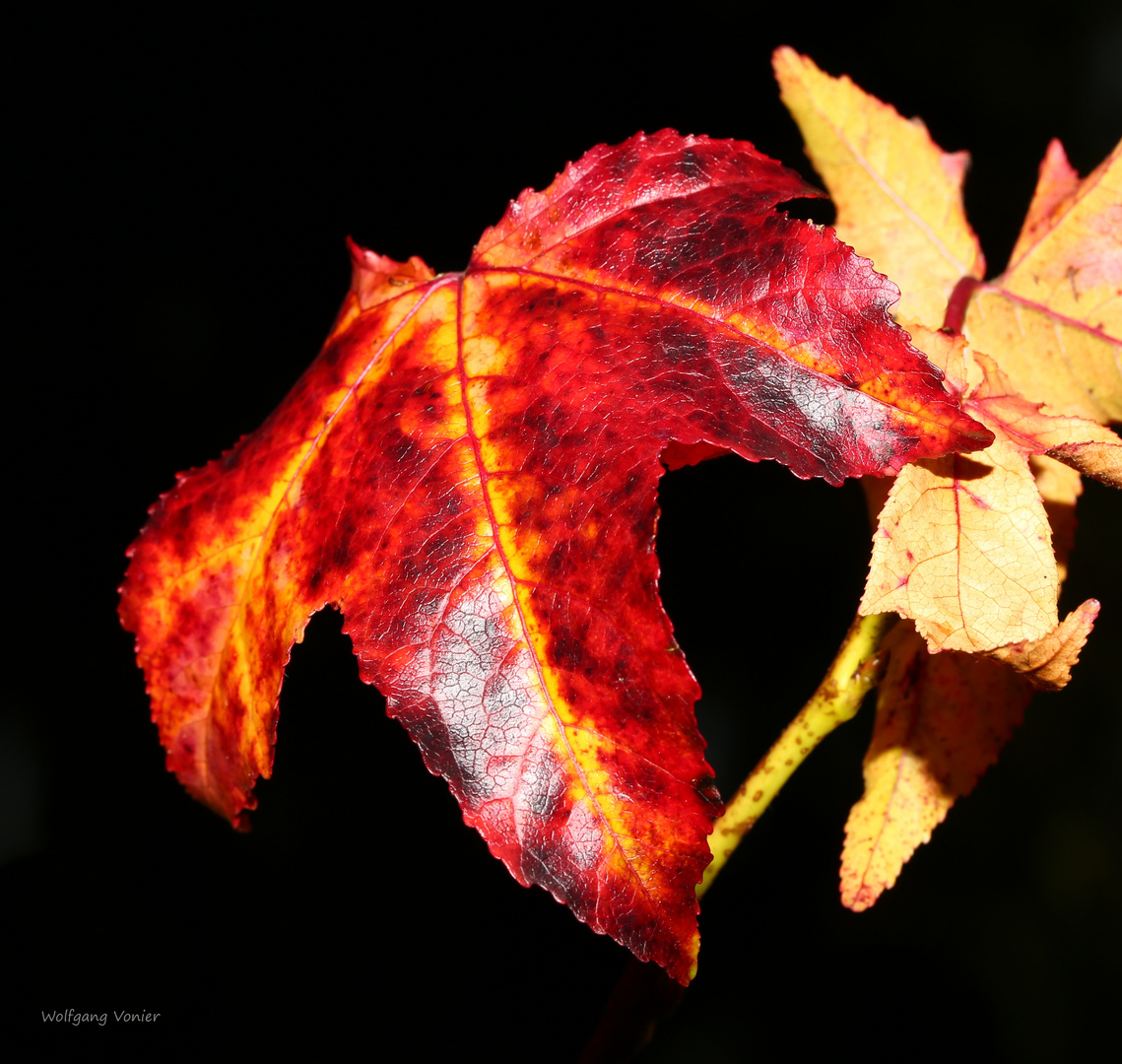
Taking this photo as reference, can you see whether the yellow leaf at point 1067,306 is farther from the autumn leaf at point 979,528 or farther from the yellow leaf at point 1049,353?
the autumn leaf at point 979,528

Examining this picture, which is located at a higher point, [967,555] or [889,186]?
[889,186]

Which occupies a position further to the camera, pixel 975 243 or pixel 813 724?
pixel 975 243

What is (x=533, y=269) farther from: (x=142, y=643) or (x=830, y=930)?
(x=830, y=930)

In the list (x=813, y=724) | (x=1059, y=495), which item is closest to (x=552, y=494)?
(x=813, y=724)

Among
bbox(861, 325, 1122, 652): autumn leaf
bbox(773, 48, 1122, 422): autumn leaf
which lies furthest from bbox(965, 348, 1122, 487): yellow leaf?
bbox(773, 48, 1122, 422): autumn leaf

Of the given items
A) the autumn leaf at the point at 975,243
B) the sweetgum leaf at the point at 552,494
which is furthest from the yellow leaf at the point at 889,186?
the sweetgum leaf at the point at 552,494

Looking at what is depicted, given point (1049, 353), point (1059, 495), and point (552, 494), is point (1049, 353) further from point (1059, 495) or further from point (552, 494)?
point (552, 494)
